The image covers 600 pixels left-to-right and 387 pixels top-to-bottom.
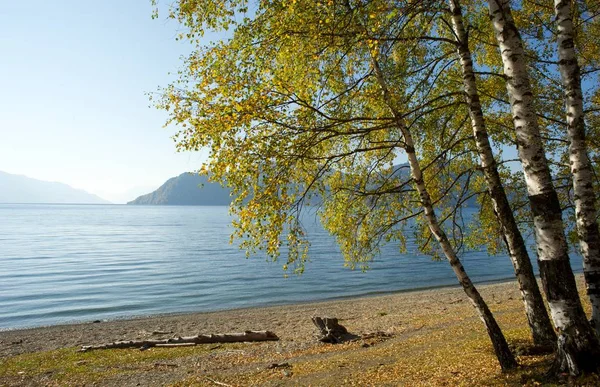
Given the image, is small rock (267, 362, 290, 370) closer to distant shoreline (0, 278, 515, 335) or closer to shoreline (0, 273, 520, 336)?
distant shoreline (0, 278, 515, 335)

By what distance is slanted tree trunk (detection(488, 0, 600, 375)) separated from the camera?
6.84 meters

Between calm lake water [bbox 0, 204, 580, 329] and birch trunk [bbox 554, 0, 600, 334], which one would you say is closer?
birch trunk [bbox 554, 0, 600, 334]

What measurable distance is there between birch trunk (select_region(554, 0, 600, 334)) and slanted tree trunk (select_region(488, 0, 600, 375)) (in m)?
0.81

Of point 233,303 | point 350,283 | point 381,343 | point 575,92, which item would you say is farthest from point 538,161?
point 350,283

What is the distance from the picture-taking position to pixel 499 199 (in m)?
9.92

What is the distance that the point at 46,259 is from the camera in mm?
69250

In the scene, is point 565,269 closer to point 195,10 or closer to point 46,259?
point 195,10

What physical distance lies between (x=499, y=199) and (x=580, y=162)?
2.63 metres

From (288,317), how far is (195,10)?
25858 millimetres

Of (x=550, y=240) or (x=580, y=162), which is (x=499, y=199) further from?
(x=550, y=240)

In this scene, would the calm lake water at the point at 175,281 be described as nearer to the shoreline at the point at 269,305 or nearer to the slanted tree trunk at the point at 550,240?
the shoreline at the point at 269,305

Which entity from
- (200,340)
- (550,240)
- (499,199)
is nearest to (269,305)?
(200,340)

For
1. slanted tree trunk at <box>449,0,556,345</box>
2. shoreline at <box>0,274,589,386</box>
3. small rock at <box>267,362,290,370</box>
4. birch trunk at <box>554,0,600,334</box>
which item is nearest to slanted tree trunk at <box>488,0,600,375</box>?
birch trunk at <box>554,0,600,334</box>

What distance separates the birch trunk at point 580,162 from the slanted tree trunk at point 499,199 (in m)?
2.32
